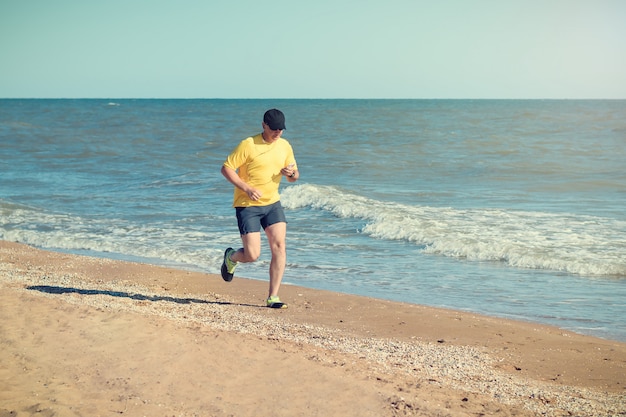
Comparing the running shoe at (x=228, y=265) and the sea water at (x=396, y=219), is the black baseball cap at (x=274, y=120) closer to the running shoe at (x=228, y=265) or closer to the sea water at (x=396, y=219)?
the running shoe at (x=228, y=265)

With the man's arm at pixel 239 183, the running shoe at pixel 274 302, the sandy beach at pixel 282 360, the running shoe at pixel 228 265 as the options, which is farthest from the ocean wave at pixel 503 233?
the man's arm at pixel 239 183

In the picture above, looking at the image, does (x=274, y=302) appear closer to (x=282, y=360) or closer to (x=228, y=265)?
(x=228, y=265)

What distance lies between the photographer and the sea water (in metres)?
8.45

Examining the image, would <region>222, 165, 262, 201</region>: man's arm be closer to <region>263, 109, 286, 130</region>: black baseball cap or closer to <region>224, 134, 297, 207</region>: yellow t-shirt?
<region>224, 134, 297, 207</region>: yellow t-shirt

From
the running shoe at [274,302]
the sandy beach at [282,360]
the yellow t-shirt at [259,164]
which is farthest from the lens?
the running shoe at [274,302]

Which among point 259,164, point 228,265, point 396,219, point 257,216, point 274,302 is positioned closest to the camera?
point 259,164

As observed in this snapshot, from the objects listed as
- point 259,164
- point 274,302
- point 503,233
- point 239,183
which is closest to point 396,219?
point 503,233

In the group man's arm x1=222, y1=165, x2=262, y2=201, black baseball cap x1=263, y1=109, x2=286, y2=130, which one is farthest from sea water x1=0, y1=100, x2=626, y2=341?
black baseball cap x1=263, y1=109, x2=286, y2=130

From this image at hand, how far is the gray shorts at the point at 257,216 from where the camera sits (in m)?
6.63

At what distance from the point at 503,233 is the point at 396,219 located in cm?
194

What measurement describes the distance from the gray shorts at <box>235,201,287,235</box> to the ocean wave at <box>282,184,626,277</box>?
417cm

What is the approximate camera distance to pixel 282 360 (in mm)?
4840

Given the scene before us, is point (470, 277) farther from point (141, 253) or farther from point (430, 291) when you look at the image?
point (141, 253)

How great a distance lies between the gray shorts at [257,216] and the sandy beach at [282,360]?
0.82 metres
